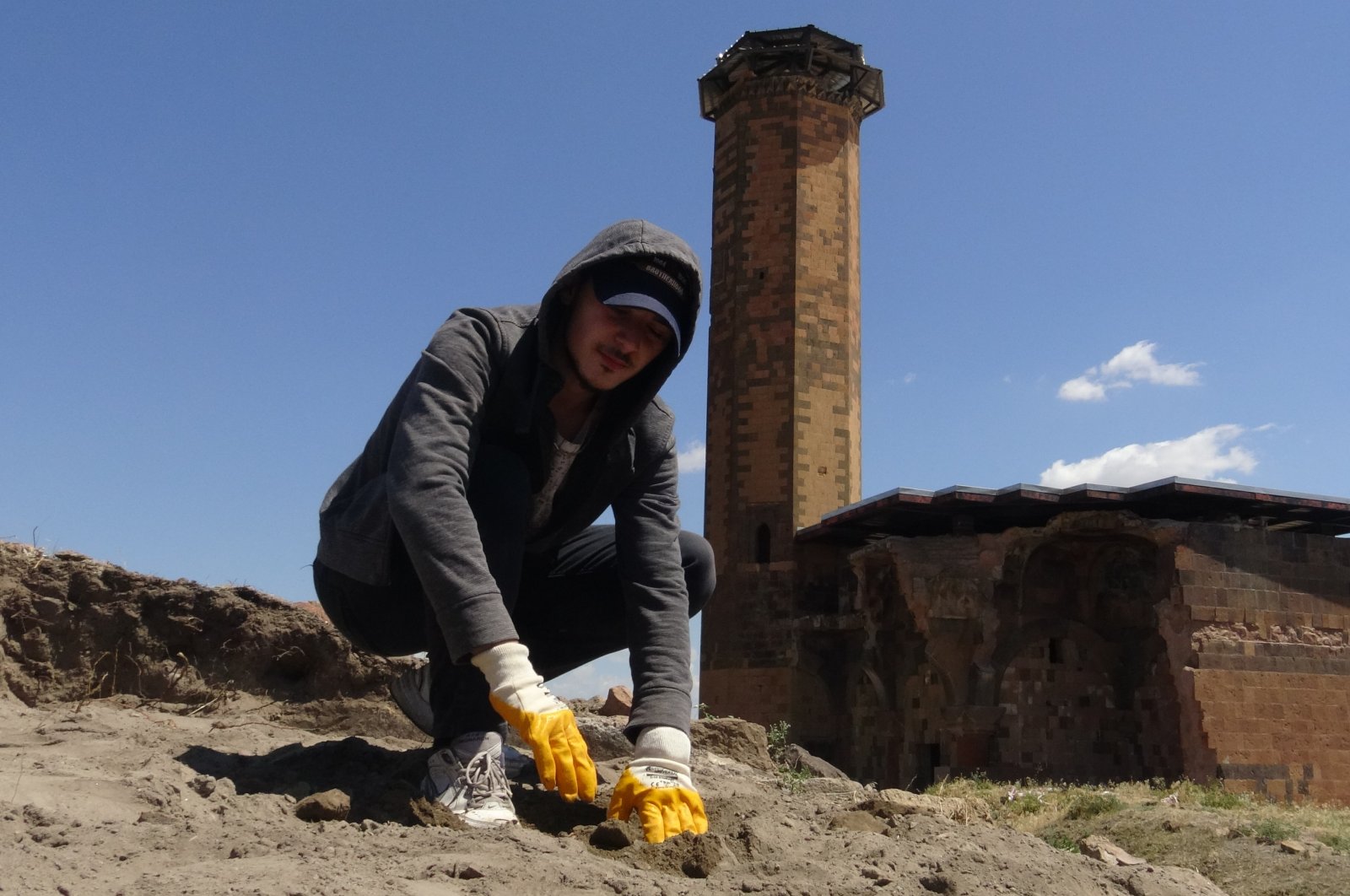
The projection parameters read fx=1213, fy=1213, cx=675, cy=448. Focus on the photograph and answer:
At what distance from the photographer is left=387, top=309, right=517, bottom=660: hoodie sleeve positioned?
3072mm

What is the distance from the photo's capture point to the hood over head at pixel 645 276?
346cm

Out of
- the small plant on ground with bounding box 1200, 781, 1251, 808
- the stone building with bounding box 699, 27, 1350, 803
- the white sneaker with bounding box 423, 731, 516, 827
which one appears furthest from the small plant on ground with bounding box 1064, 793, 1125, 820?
the white sneaker with bounding box 423, 731, 516, 827

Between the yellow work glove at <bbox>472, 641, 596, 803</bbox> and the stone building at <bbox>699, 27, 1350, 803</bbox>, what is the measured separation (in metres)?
12.5

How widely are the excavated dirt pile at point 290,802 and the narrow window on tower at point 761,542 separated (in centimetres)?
1364

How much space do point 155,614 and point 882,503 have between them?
39.3 feet

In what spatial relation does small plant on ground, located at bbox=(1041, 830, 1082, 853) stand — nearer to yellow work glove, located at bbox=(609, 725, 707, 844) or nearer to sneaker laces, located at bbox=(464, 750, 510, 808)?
yellow work glove, located at bbox=(609, 725, 707, 844)

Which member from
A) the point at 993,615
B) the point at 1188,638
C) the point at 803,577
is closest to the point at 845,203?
the point at 803,577

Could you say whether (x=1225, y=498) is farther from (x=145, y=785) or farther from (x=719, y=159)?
(x=145, y=785)

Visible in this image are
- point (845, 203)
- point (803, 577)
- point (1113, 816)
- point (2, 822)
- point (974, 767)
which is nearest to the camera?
point (2, 822)

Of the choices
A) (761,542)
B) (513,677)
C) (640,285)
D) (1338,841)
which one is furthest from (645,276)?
(761,542)

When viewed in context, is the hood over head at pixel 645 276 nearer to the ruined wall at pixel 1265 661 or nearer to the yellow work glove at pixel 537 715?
the yellow work glove at pixel 537 715

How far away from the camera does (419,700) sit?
4.28m

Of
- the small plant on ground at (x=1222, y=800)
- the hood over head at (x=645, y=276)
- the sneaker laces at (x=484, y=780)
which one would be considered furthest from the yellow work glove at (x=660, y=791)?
the small plant on ground at (x=1222, y=800)

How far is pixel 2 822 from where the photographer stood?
252cm
